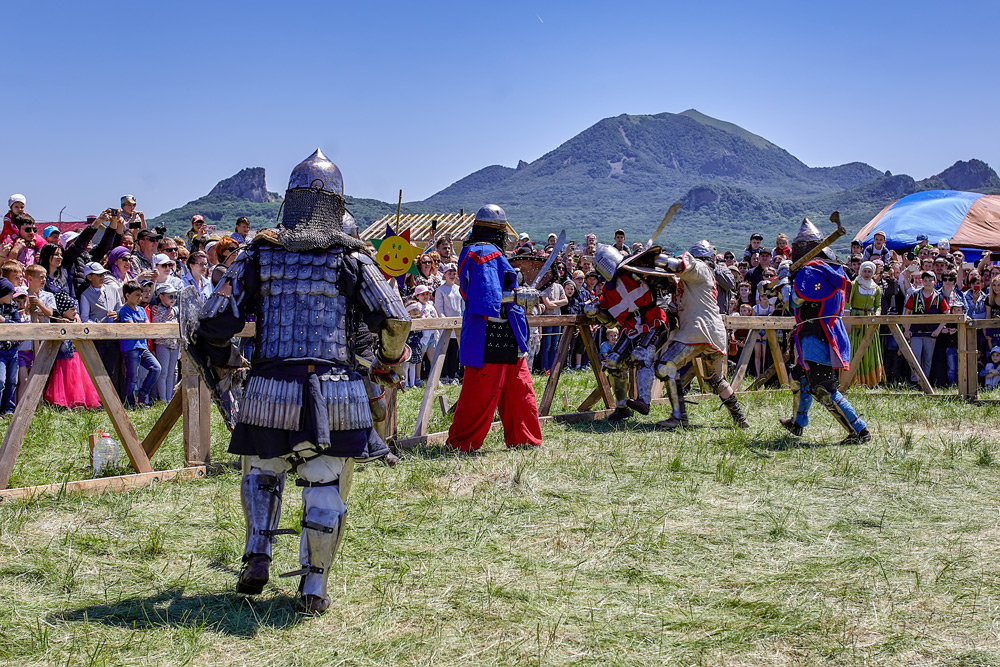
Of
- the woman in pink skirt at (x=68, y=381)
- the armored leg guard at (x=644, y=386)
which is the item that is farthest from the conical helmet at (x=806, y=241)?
the woman in pink skirt at (x=68, y=381)

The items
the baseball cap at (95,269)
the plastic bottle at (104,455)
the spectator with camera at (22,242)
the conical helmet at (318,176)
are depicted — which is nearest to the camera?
the conical helmet at (318,176)

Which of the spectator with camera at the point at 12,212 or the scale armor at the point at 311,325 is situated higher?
the spectator with camera at the point at 12,212

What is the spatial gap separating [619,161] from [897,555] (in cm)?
12150

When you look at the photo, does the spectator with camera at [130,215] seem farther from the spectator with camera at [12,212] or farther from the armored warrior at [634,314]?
the armored warrior at [634,314]

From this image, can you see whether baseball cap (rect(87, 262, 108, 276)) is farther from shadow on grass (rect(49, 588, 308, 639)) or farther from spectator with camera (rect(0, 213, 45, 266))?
shadow on grass (rect(49, 588, 308, 639))

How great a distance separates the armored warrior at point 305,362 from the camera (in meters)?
3.62

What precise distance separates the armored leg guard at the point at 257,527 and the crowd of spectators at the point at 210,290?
11.9 ft

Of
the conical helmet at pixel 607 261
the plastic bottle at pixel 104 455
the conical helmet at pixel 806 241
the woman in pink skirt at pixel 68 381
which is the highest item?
the conical helmet at pixel 806 241

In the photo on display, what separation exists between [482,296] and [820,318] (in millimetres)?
2608

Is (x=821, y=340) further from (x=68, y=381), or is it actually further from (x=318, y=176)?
(x=68, y=381)

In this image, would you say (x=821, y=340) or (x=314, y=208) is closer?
(x=314, y=208)

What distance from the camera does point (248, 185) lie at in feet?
232

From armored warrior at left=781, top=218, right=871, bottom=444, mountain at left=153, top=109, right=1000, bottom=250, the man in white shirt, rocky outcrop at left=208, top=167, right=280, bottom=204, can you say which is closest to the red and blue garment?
armored warrior at left=781, top=218, right=871, bottom=444

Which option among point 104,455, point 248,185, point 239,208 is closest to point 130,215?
point 104,455
